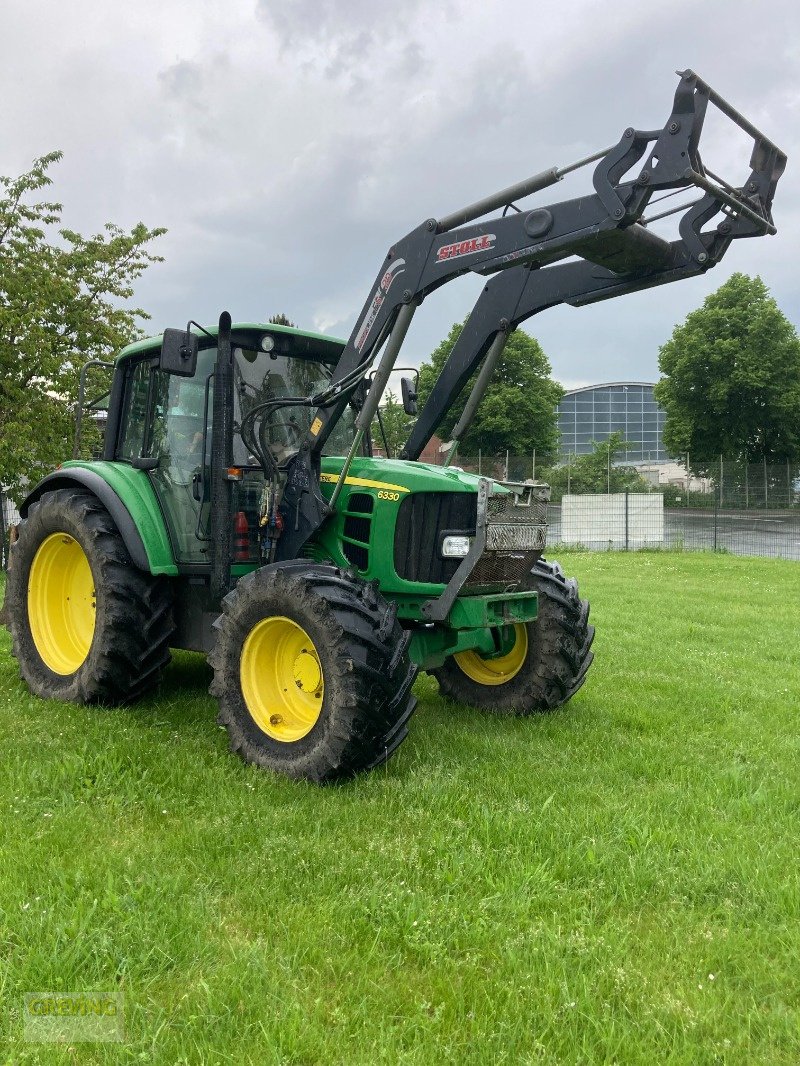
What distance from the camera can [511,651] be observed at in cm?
596

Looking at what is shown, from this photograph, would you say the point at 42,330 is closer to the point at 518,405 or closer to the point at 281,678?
the point at 281,678

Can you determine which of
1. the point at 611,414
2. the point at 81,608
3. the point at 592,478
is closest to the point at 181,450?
the point at 81,608

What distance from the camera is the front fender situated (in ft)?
17.8

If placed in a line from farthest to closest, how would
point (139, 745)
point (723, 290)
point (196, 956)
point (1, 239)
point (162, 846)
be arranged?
point (723, 290) < point (1, 239) < point (139, 745) < point (162, 846) < point (196, 956)

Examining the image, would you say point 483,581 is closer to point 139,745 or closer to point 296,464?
point 296,464

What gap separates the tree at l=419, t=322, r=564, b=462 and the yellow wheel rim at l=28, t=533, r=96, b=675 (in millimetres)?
39352

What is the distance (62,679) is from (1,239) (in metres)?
14.6

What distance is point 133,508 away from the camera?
5.54m

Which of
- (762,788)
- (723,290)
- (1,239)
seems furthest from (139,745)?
(723,290)

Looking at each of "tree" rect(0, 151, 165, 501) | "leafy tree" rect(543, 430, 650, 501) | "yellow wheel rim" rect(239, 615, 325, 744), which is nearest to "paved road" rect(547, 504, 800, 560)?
"leafy tree" rect(543, 430, 650, 501)

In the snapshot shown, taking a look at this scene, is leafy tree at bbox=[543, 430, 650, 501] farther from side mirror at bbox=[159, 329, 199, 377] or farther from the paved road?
side mirror at bbox=[159, 329, 199, 377]

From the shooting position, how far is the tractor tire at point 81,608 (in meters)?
5.40

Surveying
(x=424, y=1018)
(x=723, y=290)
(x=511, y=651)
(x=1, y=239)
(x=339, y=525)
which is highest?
(x=723, y=290)

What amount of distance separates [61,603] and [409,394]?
2934 millimetres
